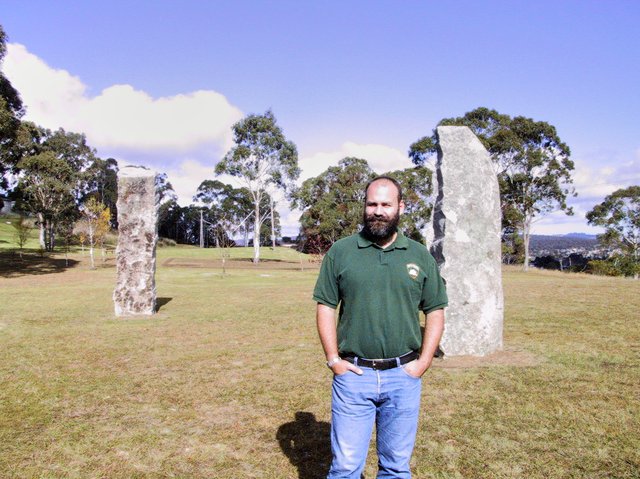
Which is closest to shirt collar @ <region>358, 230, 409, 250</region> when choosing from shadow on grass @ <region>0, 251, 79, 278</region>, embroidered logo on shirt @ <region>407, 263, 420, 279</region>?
embroidered logo on shirt @ <region>407, 263, 420, 279</region>

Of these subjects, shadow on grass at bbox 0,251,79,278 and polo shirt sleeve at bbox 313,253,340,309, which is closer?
polo shirt sleeve at bbox 313,253,340,309

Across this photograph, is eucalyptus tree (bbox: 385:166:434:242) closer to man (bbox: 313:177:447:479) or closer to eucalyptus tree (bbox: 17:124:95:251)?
eucalyptus tree (bbox: 17:124:95:251)

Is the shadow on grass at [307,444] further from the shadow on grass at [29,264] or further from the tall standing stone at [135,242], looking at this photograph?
the shadow on grass at [29,264]

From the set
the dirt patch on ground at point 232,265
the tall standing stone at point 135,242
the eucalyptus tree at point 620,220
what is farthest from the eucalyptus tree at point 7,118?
the eucalyptus tree at point 620,220


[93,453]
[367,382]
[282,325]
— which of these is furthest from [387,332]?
[282,325]

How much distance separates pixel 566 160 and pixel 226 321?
113 ft

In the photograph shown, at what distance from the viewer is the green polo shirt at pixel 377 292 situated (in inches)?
125

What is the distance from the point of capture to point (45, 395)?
682 centimetres

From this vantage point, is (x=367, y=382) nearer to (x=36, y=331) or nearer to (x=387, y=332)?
(x=387, y=332)

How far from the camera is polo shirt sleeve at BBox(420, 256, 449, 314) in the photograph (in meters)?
3.34

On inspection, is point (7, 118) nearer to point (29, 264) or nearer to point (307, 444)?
point (29, 264)

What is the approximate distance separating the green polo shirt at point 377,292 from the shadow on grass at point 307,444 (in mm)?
2062

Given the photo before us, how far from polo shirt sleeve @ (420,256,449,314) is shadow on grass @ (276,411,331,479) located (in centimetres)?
224

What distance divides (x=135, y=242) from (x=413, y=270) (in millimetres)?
11763
